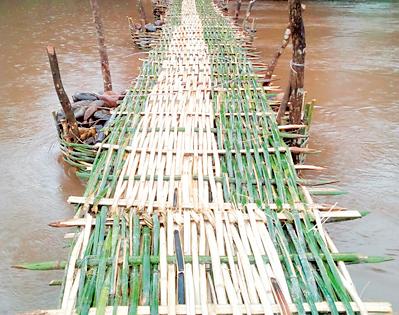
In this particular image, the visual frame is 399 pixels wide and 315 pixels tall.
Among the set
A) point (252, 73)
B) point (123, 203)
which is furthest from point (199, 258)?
point (252, 73)

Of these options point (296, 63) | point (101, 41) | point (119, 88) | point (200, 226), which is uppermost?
point (296, 63)

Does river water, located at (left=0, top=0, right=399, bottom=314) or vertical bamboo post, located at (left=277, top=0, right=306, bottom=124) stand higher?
vertical bamboo post, located at (left=277, top=0, right=306, bottom=124)

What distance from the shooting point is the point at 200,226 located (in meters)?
2.26

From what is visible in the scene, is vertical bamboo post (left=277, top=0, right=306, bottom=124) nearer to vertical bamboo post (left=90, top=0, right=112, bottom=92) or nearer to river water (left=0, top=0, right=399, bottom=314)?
river water (left=0, top=0, right=399, bottom=314)

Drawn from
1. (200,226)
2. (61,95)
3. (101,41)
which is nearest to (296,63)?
(200,226)

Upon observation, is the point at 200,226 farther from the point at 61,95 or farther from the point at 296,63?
the point at 61,95

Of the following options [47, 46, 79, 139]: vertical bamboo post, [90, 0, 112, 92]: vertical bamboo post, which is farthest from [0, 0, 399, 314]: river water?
[90, 0, 112, 92]: vertical bamboo post

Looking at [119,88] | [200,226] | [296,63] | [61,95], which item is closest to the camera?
[200,226]

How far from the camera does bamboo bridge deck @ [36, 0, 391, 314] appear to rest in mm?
1827

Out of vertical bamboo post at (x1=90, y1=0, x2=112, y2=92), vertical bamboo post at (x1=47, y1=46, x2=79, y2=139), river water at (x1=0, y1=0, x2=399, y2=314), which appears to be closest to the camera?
river water at (x1=0, y1=0, x2=399, y2=314)

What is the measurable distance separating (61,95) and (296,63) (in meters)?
2.12

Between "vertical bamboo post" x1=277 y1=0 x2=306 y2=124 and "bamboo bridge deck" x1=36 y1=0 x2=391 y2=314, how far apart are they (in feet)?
0.96

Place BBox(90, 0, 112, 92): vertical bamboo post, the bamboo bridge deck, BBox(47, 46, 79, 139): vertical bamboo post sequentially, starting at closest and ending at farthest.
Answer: the bamboo bridge deck, BBox(47, 46, 79, 139): vertical bamboo post, BBox(90, 0, 112, 92): vertical bamboo post

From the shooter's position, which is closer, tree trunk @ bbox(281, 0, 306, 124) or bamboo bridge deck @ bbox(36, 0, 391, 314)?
bamboo bridge deck @ bbox(36, 0, 391, 314)
